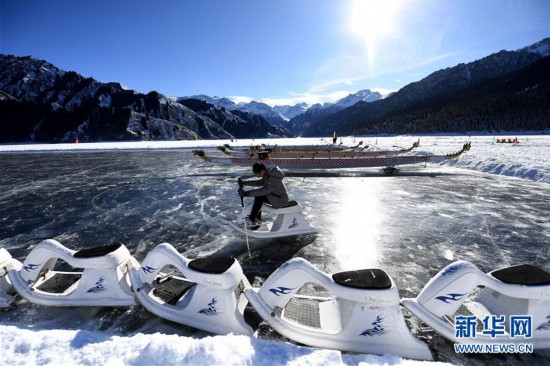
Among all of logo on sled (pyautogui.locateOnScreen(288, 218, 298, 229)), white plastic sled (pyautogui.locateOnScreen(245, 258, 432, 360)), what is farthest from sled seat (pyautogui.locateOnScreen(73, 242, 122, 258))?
logo on sled (pyautogui.locateOnScreen(288, 218, 298, 229))

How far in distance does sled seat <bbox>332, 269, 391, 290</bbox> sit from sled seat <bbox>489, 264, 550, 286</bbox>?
4.11ft

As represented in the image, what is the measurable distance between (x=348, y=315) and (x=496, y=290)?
1625 millimetres

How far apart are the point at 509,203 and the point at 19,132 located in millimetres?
170117

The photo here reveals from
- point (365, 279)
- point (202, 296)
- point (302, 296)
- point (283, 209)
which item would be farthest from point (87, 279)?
point (283, 209)

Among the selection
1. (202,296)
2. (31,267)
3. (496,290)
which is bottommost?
(202,296)

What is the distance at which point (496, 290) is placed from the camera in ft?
10.4

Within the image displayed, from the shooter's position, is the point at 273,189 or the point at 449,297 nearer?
the point at 449,297

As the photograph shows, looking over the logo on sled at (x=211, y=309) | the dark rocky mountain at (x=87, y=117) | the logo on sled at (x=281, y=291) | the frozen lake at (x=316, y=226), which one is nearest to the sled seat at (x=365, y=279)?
the logo on sled at (x=281, y=291)

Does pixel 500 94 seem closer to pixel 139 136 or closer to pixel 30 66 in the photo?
pixel 139 136

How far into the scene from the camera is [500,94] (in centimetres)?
13262

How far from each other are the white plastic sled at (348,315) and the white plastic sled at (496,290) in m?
0.33

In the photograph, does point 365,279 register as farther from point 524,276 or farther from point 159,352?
point 159,352

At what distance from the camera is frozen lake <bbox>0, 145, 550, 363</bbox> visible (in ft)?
16.4

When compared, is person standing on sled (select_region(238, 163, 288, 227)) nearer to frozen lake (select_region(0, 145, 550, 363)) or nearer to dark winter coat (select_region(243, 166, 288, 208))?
dark winter coat (select_region(243, 166, 288, 208))
